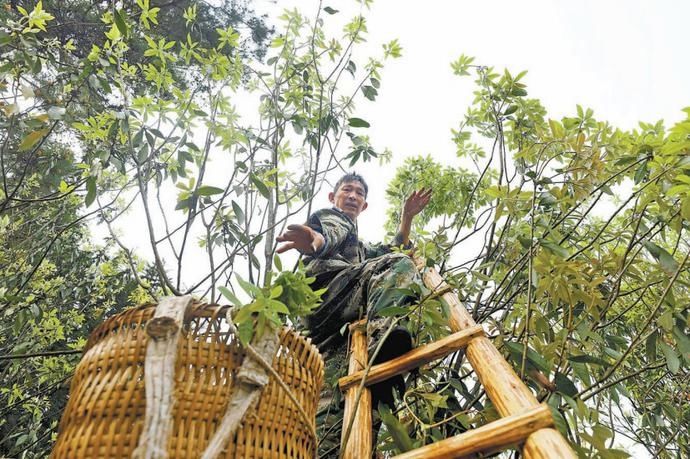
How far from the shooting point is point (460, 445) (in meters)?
0.82

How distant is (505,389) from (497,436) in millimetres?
141

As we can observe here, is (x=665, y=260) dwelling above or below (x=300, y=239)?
below

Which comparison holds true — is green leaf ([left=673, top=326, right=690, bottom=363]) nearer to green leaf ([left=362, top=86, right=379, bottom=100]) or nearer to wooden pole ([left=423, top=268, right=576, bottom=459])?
wooden pole ([left=423, top=268, right=576, bottom=459])

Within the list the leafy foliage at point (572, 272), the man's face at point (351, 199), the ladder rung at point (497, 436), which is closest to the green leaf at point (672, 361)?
the leafy foliage at point (572, 272)

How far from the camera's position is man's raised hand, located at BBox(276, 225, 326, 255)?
4.78ft

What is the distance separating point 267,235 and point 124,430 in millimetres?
1465

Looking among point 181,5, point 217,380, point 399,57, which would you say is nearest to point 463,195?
point 399,57

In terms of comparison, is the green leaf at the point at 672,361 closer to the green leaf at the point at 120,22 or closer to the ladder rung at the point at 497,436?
the ladder rung at the point at 497,436

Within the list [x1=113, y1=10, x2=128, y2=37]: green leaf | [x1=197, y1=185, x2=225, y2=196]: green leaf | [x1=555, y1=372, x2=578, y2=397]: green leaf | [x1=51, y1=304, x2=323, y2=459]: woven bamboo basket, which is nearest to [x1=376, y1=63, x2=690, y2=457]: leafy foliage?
[x1=555, y1=372, x2=578, y2=397]: green leaf

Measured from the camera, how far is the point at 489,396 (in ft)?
3.06

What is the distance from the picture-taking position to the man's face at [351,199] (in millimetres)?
2381

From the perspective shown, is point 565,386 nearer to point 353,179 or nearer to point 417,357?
point 417,357

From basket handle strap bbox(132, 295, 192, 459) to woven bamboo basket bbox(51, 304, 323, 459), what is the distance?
15mm

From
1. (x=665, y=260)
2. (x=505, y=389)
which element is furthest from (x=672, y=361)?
(x=505, y=389)
